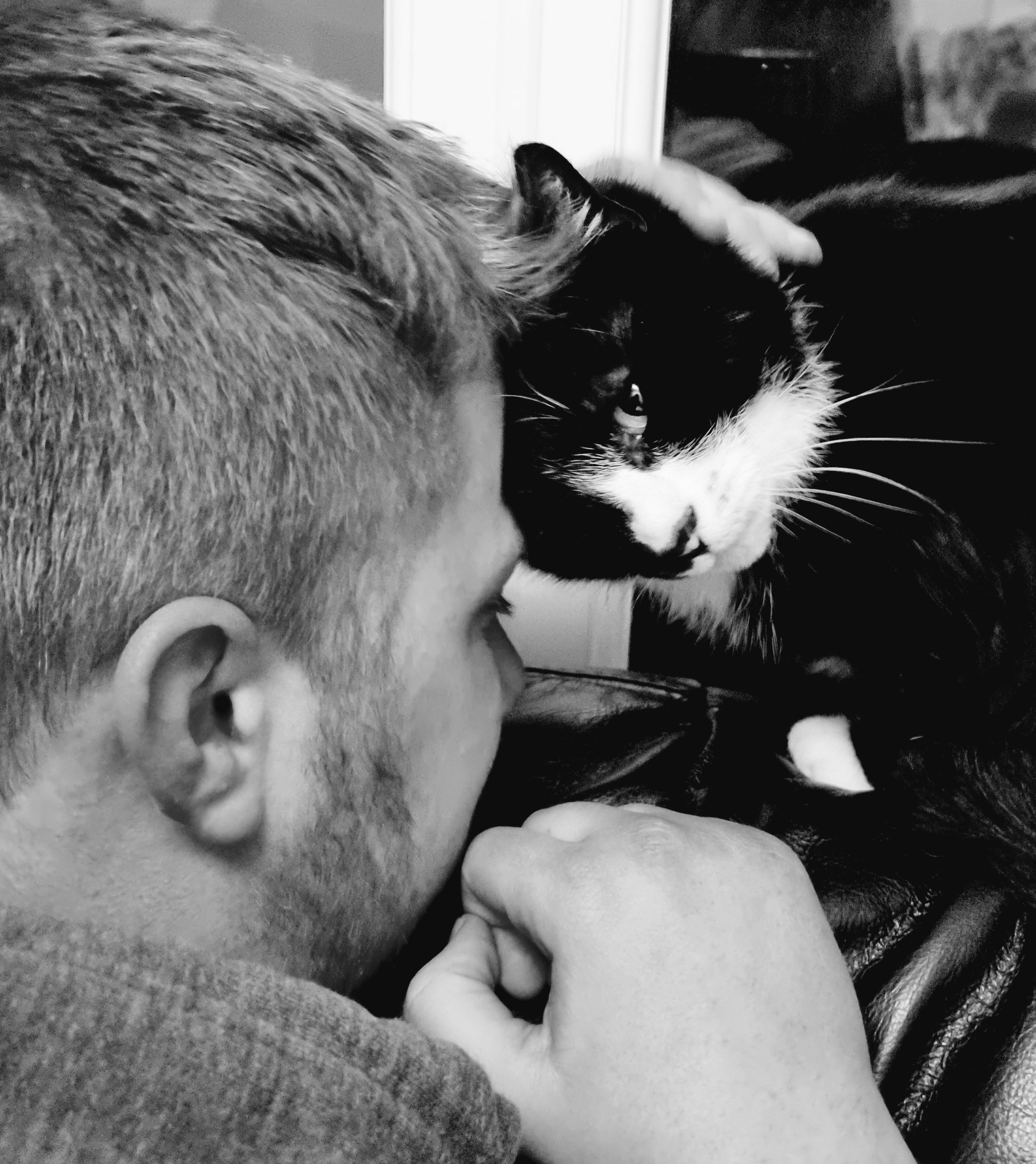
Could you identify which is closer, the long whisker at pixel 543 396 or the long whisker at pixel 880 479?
the long whisker at pixel 543 396

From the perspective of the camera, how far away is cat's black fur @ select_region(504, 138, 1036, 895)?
0.92 meters

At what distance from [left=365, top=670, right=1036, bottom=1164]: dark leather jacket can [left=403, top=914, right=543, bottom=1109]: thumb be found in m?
0.17

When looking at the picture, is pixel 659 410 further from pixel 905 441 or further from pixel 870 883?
pixel 870 883

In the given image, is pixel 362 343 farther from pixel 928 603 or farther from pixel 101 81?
pixel 928 603

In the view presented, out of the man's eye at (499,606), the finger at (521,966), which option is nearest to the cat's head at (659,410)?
the man's eye at (499,606)

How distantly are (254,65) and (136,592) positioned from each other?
1.01 ft

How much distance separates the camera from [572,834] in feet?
2.10

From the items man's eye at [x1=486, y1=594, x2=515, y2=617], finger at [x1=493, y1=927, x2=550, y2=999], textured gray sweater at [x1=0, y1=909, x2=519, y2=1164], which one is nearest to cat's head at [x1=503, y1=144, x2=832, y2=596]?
man's eye at [x1=486, y1=594, x2=515, y2=617]

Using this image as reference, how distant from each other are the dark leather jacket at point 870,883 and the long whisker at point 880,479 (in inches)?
10.0

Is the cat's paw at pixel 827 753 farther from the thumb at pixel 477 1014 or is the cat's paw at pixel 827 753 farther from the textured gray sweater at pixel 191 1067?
the textured gray sweater at pixel 191 1067

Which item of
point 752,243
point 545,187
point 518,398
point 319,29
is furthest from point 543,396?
point 319,29

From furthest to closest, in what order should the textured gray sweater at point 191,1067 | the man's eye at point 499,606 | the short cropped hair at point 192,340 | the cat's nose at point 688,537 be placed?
the cat's nose at point 688,537 → the man's eye at point 499,606 → the short cropped hair at point 192,340 → the textured gray sweater at point 191,1067

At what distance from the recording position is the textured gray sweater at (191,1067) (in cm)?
37

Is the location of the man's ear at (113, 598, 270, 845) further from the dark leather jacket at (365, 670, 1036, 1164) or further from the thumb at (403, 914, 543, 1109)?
the dark leather jacket at (365, 670, 1036, 1164)
